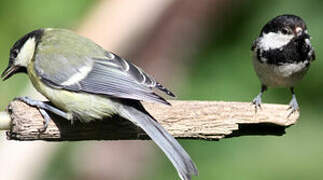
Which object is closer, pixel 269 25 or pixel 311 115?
pixel 269 25

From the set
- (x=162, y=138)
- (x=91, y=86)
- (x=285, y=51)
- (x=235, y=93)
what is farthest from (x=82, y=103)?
(x=235, y=93)

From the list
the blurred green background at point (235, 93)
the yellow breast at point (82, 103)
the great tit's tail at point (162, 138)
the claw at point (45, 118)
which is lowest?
the claw at point (45, 118)

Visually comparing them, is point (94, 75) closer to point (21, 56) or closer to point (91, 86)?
point (91, 86)

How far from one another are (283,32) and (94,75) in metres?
1.06

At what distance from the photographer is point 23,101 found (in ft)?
Result: 8.54

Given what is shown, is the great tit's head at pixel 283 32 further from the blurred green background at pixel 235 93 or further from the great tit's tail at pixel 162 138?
the blurred green background at pixel 235 93

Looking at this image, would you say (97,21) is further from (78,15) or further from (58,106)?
(58,106)

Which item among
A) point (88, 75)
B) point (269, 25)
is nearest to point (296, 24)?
point (269, 25)

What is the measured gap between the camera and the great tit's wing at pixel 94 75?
2.54 meters

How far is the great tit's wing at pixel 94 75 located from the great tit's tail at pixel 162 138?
0.09 metres

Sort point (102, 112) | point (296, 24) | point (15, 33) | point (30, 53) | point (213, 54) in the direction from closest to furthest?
point (102, 112) < point (30, 53) < point (296, 24) < point (15, 33) < point (213, 54)

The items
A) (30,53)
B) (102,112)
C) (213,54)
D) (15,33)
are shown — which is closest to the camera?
(102,112)

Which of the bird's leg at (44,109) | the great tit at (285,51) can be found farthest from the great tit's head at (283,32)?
the bird's leg at (44,109)

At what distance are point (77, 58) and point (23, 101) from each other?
275mm
